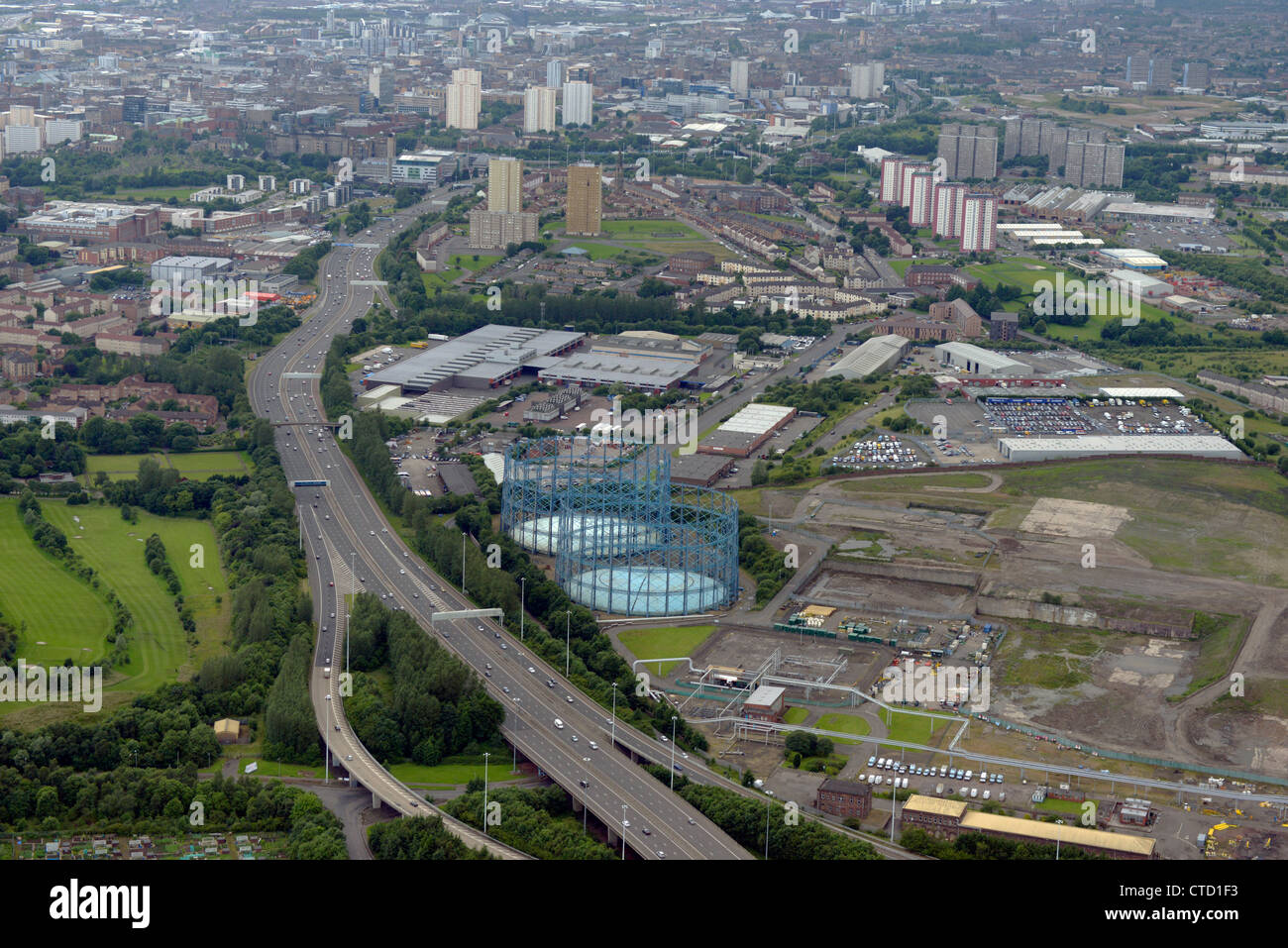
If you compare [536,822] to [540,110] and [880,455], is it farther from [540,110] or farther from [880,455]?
[540,110]

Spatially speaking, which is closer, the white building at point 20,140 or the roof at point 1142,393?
the roof at point 1142,393

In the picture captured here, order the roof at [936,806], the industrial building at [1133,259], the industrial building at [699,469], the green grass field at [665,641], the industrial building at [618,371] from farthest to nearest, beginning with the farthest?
the industrial building at [1133,259]
the industrial building at [618,371]
the industrial building at [699,469]
the green grass field at [665,641]
the roof at [936,806]

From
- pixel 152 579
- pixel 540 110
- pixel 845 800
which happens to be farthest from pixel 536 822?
pixel 540 110

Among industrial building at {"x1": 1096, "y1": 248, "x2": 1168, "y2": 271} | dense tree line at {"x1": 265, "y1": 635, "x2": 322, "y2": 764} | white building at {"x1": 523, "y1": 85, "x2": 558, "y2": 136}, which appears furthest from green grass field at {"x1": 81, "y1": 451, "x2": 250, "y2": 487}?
white building at {"x1": 523, "y1": 85, "x2": 558, "y2": 136}

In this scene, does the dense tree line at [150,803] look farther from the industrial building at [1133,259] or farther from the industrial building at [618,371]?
the industrial building at [1133,259]

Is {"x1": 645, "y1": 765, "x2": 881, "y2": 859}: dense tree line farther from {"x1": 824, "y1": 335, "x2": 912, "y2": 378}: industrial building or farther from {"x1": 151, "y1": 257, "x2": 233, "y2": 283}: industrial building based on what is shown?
{"x1": 151, "y1": 257, "x2": 233, "y2": 283}: industrial building

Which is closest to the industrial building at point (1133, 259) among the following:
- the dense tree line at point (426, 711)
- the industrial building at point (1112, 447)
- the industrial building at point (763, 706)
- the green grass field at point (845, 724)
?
the industrial building at point (1112, 447)
